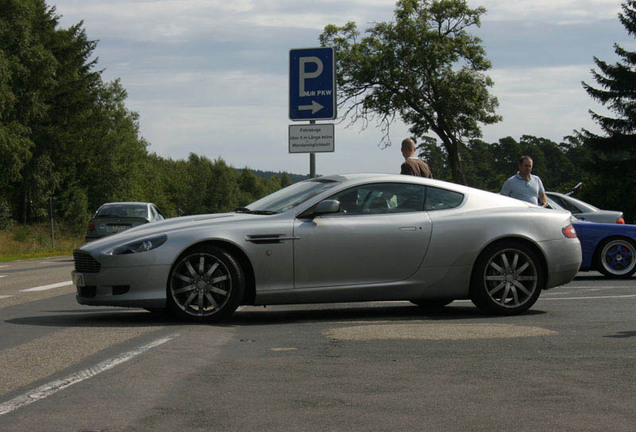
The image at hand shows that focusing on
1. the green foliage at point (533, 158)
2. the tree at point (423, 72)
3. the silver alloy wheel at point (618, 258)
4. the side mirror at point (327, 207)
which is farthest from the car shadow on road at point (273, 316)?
the green foliage at point (533, 158)

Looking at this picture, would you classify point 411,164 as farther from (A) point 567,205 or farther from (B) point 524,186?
(A) point 567,205

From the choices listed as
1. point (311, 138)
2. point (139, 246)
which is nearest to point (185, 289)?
point (139, 246)

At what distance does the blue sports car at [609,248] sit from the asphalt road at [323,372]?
5453mm

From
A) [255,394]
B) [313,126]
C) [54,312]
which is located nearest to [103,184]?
[313,126]

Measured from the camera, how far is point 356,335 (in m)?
7.84

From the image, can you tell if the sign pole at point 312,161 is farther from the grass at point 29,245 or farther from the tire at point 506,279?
the grass at point 29,245

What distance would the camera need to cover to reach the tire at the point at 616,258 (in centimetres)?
1518

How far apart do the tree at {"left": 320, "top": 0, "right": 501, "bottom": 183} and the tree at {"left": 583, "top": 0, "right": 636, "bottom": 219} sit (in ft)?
35.4

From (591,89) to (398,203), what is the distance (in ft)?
173

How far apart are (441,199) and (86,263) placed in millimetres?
3458

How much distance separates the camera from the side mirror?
8992 millimetres

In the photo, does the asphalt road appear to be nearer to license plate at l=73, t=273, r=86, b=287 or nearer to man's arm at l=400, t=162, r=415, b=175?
license plate at l=73, t=273, r=86, b=287

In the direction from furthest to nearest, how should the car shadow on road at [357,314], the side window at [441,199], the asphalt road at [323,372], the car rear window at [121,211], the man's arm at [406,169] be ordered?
the car rear window at [121,211] < the man's arm at [406,169] < the side window at [441,199] < the car shadow on road at [357,314] < the asphalt road at [323,372]

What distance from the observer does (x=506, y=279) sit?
9.52 meters
